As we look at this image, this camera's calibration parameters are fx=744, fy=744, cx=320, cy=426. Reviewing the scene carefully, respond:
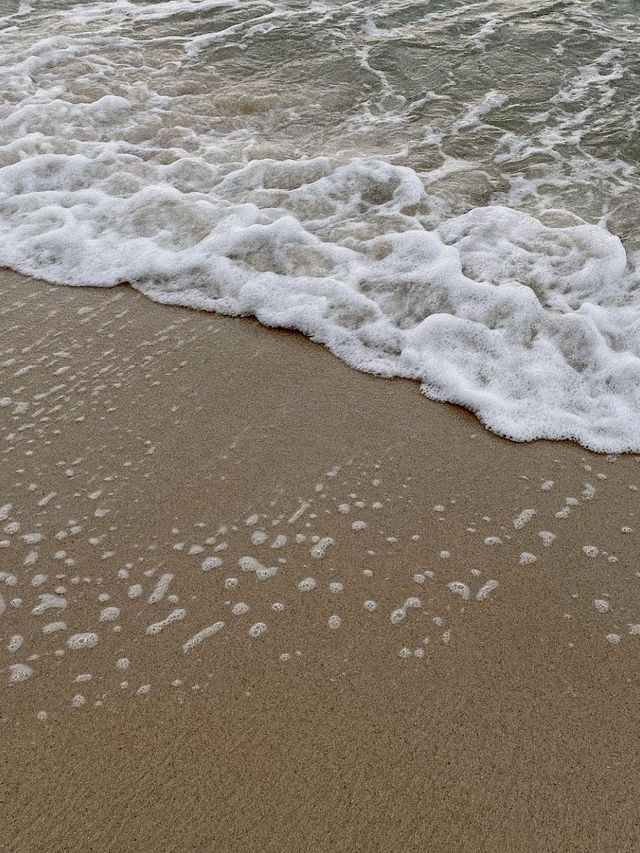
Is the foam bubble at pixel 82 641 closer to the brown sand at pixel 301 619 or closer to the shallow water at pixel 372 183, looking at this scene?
the brown sand at pixel 301 619

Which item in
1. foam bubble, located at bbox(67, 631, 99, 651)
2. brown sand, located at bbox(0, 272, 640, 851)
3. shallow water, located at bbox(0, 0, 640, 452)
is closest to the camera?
brown sand, located at bbox(0, 272, 640, 851)

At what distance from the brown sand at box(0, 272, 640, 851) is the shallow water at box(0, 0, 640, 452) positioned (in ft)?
1.32

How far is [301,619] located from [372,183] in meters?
2.92

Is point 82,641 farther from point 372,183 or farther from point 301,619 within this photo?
point 372,183

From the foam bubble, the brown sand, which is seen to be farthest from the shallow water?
the foam bubble

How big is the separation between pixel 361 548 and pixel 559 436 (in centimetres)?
94

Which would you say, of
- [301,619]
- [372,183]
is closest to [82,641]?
[301,619]

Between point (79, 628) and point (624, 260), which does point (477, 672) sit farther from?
point (624, 260)

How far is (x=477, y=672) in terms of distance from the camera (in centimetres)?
205

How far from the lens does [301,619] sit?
2.17 meters

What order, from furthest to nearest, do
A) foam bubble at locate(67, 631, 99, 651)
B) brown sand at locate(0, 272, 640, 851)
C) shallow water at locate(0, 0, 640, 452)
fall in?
shallow water at locate(0, 0, 640, 452) → foam bubble at locate(67, 631, 99, 651) → brown sand at locate(0, 272, 640, 851)

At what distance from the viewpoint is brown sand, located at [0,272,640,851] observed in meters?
1.77

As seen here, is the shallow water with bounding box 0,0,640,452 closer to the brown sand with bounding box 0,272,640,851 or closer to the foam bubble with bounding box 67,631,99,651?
the brown sand with bounding box 0,272,640,851

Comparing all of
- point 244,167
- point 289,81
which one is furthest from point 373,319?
point 289,81
